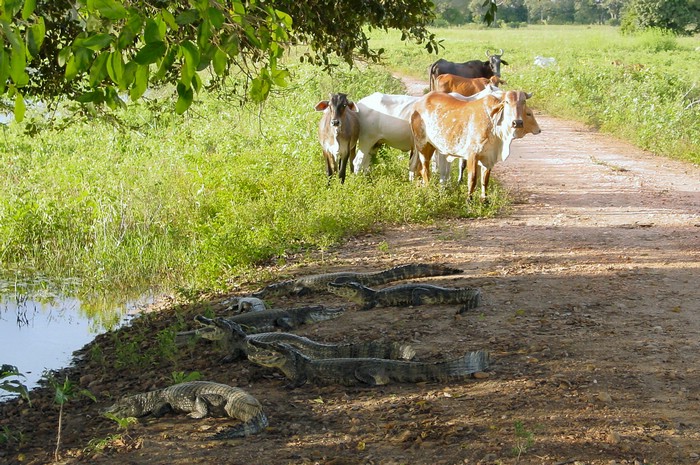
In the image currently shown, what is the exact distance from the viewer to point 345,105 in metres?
13.1

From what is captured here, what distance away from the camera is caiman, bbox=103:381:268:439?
5574 mm

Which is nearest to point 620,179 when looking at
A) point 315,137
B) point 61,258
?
point 315,137

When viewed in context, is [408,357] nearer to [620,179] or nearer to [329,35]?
[329,35]

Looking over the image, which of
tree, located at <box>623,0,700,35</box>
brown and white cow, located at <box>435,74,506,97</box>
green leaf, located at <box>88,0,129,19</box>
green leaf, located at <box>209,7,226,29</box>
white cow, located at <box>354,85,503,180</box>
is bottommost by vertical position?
white cow, located at <box>354,85,503,180</box>

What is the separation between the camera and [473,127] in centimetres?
1216

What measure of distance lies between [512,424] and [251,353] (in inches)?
85.8

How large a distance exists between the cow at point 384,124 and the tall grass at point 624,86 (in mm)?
4394

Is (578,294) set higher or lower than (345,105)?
lower

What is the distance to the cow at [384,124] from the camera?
1386 cm

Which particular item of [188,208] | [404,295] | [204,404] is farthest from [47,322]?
[204,404]

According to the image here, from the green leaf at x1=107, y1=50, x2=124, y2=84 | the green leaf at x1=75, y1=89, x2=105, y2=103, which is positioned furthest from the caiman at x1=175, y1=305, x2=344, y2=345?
the green leaf at x1=107, y1=50, x2=124, y2=84

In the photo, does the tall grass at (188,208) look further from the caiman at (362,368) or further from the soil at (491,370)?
the caiman at (362,368)

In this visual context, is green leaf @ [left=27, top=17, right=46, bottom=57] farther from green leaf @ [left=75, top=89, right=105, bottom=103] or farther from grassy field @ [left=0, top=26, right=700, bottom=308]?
grassy field @ [left=0, top=26, right=700, bottom=308]

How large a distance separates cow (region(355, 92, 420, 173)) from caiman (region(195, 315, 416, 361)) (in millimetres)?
7012
